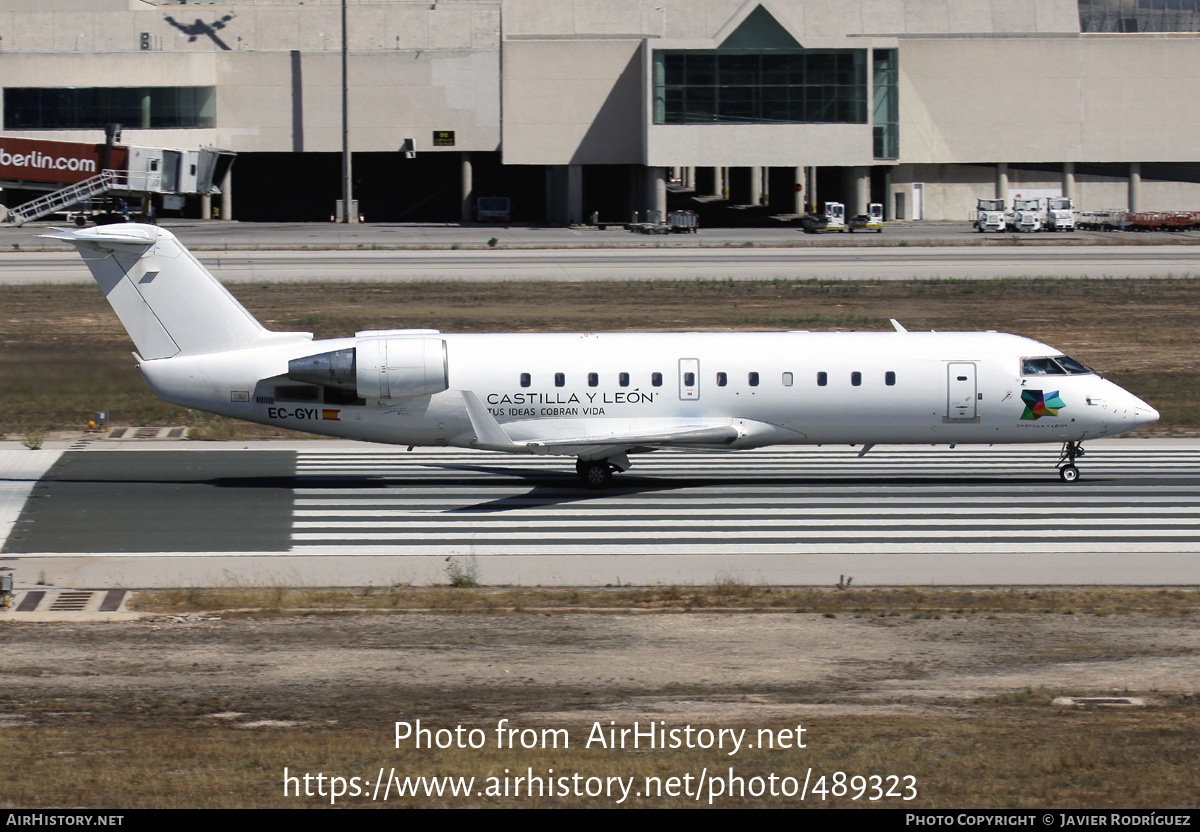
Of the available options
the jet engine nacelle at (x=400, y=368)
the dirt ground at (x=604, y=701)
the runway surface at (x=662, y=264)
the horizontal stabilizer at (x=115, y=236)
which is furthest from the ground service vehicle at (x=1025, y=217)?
the dirt ground at (x=604, y=701)

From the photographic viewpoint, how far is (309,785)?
1315 centimetres

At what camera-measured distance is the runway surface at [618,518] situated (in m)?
24.6

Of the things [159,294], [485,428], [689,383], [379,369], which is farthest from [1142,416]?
[159,294]

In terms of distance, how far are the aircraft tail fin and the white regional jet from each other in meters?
0.03

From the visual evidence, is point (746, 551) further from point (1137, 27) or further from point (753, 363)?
point (1137, 27)

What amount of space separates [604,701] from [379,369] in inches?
612

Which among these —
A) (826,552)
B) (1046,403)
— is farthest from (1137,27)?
(826,552)

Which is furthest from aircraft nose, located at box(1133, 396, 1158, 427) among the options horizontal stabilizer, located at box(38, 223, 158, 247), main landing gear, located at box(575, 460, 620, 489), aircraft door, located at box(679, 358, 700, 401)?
horizontal stabilizer, located at box(38, 223, 158, 247)

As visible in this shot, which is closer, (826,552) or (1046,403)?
(826,552)

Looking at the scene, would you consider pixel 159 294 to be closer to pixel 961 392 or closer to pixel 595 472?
pixel 595 472

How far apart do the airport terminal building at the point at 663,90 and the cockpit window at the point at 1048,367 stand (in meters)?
71.8

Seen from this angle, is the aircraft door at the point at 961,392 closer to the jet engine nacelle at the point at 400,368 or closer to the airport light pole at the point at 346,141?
the jet engine nacelle at the point at 400,368

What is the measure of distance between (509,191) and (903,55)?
38649mm

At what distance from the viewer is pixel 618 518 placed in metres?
28.8
